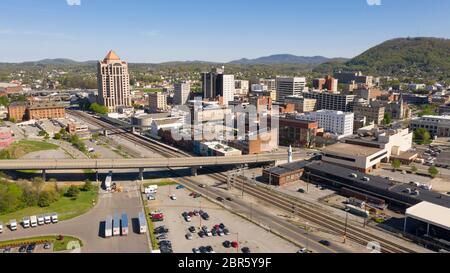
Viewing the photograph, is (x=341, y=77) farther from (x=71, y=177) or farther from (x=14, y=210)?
(x=14, y=210)

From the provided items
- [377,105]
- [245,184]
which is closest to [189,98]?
[377,105]

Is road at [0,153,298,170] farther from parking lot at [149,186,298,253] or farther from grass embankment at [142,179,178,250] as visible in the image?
parking lot at [149,186,298,253]

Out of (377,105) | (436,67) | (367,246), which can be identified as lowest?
(367,246)

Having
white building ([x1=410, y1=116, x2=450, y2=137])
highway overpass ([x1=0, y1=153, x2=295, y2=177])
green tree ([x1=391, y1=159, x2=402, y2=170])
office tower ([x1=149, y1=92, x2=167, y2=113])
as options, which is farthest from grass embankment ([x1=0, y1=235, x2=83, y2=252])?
office tower ([x1=149, y1=92, x2=167, y2=113])

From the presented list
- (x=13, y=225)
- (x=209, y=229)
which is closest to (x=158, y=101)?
(x=13, y=225)

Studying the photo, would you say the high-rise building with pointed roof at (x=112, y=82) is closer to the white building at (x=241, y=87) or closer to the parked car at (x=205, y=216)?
the white building at (x=241, y=87)

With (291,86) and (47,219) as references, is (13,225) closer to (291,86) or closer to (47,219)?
(47,219)
